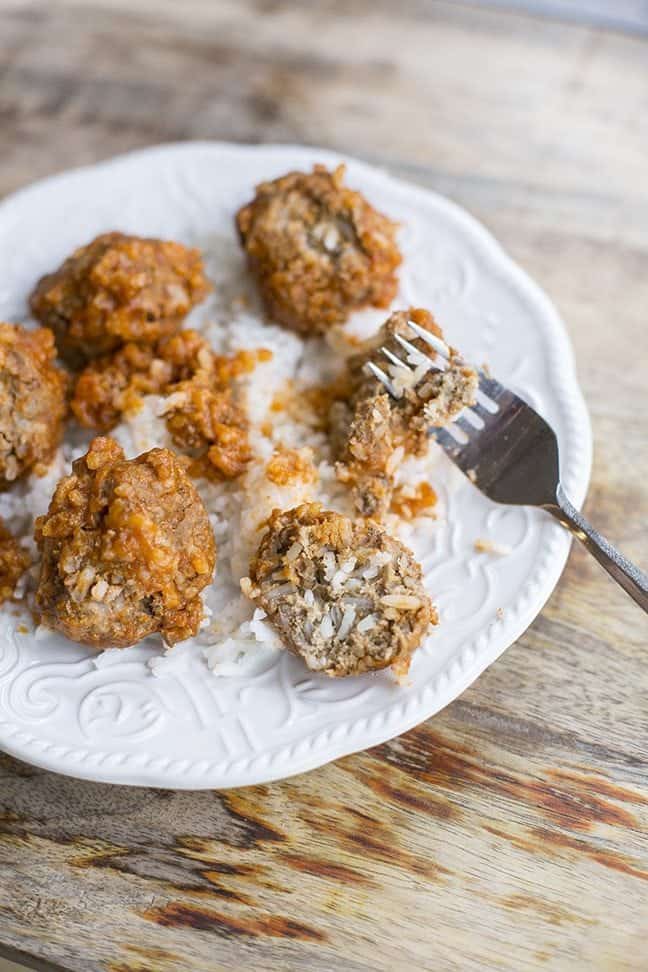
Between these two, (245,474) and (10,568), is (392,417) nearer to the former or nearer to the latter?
(245,474)

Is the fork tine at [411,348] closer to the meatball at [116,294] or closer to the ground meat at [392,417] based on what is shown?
the ground meat at [392,417]

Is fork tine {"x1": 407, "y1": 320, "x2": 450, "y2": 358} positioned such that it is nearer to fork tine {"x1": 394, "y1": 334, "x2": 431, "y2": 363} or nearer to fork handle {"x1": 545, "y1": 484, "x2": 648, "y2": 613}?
fork tine {"x1": 394, "y1": 334, "x2": 431, "y2": 363}

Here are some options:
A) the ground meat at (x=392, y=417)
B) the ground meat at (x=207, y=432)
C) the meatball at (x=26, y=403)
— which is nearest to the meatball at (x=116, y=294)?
the meatball at (x=26, y=403)

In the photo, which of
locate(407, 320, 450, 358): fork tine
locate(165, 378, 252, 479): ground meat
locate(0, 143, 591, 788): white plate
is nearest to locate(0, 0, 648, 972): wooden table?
locate(0, 143, 591, 788): white plate

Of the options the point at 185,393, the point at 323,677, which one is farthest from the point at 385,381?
the point at 323,677

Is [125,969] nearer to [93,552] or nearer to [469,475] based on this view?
[93,552]

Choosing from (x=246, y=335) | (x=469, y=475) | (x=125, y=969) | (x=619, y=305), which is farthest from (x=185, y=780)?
(x=619, y=305)

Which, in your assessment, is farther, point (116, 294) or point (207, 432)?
point (116, 294)
